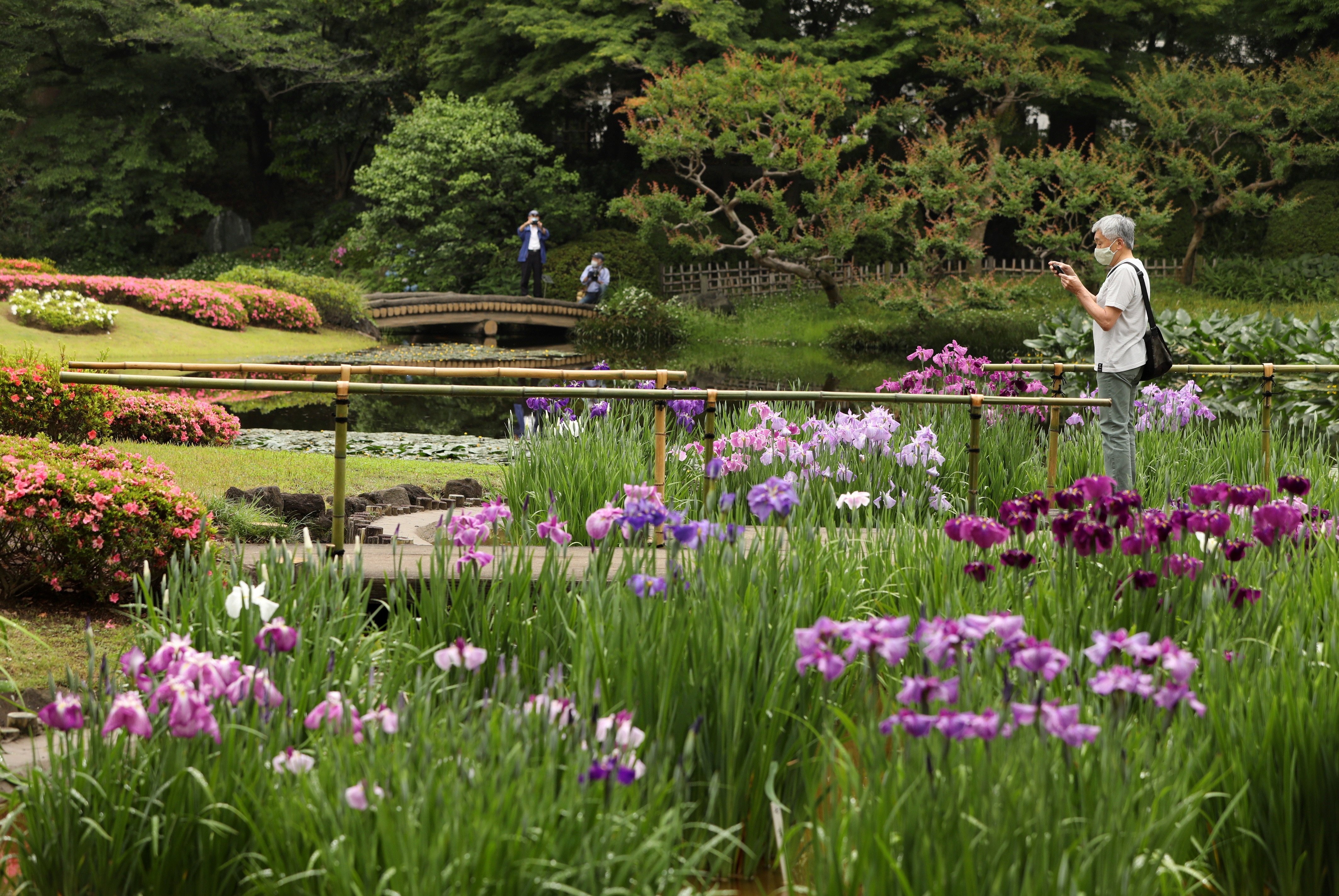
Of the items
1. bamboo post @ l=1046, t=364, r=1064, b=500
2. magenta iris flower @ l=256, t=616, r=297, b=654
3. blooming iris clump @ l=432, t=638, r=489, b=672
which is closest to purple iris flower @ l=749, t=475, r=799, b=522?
blooming iris clump @ l=432, t=638, r=489, b=672

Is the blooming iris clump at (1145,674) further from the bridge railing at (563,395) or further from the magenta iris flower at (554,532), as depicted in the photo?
the bridge railing at (563,395)

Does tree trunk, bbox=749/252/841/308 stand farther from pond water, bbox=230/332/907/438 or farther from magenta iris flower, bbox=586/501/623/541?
magenta iris flower, bbox=586/501/623/541

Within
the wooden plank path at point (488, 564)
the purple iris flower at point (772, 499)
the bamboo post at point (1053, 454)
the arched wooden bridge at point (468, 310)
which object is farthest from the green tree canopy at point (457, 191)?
the purple iris flower at point (772, 499)

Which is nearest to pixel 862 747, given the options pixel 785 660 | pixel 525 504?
pixel 785 660

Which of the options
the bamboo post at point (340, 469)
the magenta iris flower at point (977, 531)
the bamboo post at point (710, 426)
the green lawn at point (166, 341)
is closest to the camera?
the magenta iris flower at point (977, 531)

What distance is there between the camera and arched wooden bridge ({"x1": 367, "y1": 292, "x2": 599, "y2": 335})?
2341 cm

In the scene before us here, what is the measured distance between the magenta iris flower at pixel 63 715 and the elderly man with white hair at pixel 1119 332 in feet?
15.4

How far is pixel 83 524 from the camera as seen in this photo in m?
4.58

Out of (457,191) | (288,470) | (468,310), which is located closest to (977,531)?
(288,470)

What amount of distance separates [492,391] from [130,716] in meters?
2.53

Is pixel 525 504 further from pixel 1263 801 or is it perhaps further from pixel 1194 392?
pixel 1194 392

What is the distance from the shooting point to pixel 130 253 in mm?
31859

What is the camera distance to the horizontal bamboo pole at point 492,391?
4.34 metres

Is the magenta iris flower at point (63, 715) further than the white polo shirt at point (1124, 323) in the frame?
No
